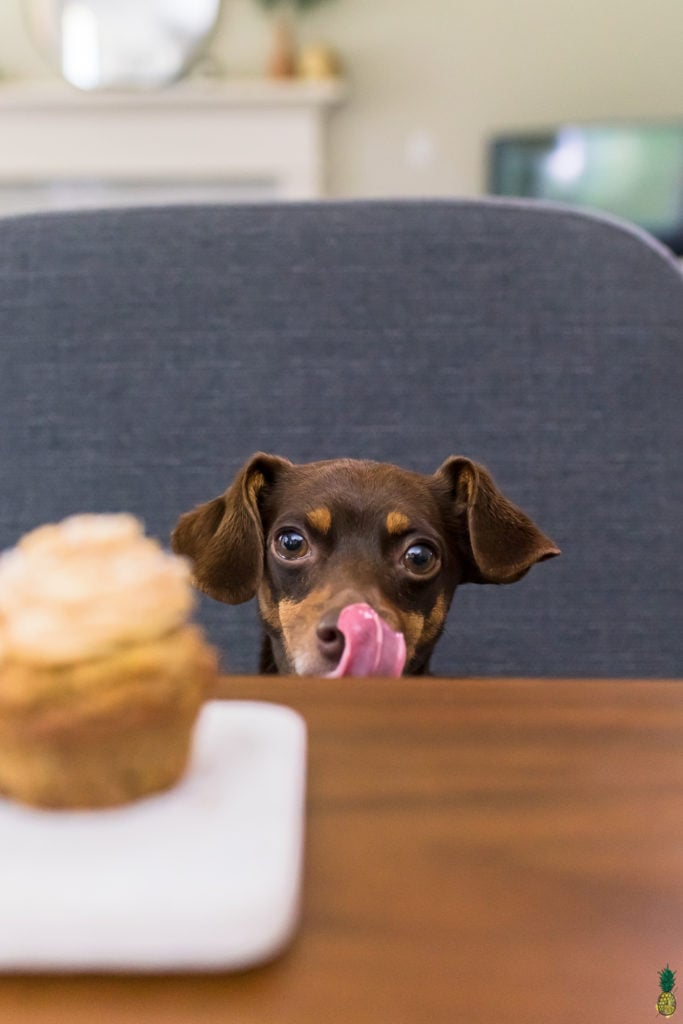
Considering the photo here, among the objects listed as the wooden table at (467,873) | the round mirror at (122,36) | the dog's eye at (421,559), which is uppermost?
the round mirror at (122,36)

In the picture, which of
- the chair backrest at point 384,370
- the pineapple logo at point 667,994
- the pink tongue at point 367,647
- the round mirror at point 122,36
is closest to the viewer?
the pineapple logo at point 667,994

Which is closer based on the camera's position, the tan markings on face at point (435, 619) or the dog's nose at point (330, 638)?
the dog's nose at point (330, 638)

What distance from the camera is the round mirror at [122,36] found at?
7.87 ft

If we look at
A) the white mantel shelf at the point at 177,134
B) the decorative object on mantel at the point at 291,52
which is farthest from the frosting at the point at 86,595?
the decorative object on mantel at the point at 291,52

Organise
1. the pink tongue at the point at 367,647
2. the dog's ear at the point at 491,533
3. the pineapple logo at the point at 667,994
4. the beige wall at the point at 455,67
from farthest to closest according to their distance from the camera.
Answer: the beige wall at the point at 455,67
the dog's ear at the point at 491,533
the pink tongue at the point at 367,647
the pineapple logo at the point at 667,994

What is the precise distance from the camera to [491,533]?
55cm

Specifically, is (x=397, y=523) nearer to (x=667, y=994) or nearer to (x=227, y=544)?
(x=227, y=544)

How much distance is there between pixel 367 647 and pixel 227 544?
0.44 feet

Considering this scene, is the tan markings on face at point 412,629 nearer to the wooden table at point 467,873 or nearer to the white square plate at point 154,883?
the wooden table at point 467,873

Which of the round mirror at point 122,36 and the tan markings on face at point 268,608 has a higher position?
the round mirror at point 122,36

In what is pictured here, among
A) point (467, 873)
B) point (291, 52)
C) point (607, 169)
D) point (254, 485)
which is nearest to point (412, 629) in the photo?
point (254, 485)

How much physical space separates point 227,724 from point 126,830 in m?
0.07

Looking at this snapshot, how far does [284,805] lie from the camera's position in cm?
29

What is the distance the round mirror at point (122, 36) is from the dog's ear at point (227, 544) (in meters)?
2.21
